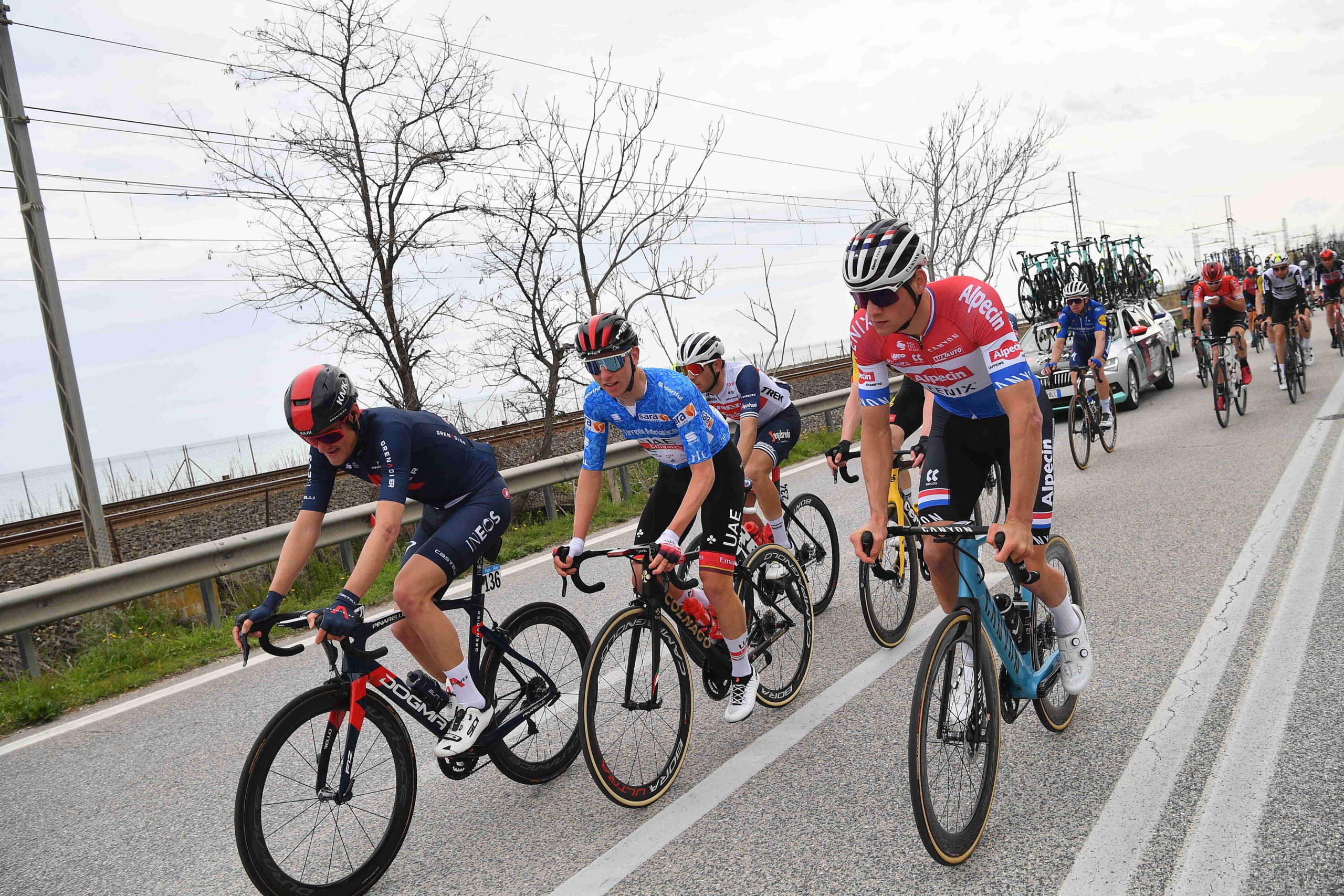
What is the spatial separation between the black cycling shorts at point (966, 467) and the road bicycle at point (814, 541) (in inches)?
90.1

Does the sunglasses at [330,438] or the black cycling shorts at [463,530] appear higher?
the sunglasses at [330,438]

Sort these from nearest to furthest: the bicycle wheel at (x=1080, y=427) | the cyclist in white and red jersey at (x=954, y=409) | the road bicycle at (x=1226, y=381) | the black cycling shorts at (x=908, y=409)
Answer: the cyclist in white and red jersey at (x=954, y=409), the black cycling shorts at (x=908, y=409), the bicycle wheel at (x=1080, y=427), the road bicycle at (x=1226, y=381)

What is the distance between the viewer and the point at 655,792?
4.05m

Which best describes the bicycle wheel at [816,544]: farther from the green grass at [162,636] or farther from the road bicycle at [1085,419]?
the road bicycle at [1085,419]

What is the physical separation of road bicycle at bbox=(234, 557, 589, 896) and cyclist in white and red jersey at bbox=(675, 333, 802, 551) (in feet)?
6.95

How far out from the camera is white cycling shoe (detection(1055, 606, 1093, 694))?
410 centimetres

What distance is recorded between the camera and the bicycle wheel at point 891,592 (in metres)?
5.68

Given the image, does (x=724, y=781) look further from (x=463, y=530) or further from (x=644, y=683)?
(x=463, y=530)

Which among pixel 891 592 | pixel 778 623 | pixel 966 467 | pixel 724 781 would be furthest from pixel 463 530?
pixel 891 592

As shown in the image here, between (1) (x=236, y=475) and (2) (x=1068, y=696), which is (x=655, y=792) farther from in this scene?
(1) (x=236, y=475)

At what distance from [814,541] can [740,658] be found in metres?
2.24

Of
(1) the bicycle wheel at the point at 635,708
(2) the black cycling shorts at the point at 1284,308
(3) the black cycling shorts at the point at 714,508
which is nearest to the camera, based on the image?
(1) the bicycle wheel at the point at 635,708

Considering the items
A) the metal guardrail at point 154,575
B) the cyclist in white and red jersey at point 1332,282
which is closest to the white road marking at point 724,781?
the metal guardrail at point 154,575

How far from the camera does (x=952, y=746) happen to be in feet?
10.7
